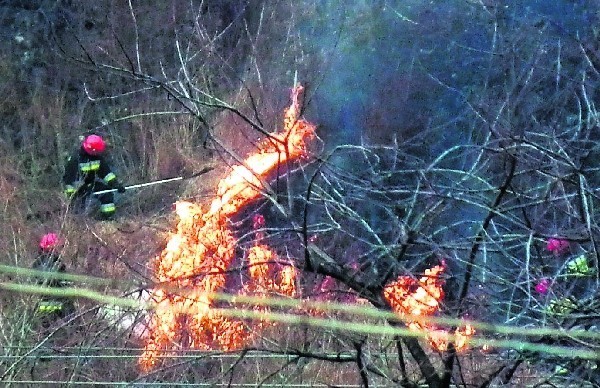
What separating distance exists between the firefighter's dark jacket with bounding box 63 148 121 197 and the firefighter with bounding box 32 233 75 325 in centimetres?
343

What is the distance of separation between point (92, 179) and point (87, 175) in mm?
107

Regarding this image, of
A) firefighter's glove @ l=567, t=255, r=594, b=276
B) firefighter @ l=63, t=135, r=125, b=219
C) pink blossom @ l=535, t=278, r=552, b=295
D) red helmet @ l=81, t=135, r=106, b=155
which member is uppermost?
firefighter's glove @ l=567, t=255, r=594, b=276

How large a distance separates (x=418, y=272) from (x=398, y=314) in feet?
2.18

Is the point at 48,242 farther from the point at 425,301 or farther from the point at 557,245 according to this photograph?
the point at 557,245

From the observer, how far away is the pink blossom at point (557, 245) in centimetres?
503

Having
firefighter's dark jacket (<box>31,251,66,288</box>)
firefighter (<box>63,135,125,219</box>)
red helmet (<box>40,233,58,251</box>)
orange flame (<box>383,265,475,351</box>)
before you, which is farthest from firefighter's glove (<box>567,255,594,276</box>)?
firefighter (<box>63,135,125,219</box>)

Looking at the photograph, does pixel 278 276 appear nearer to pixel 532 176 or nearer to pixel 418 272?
pixel 418 272

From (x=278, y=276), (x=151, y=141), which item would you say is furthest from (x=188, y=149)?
(x=278, y=276)

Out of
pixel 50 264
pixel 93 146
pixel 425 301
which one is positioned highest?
pixel 425 301

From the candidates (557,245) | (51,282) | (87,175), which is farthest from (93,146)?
(557,245)

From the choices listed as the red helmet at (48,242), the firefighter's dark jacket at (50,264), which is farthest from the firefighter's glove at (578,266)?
the red helmet at (48,242)

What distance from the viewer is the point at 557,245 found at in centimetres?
511

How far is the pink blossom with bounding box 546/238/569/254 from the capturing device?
5031 mm

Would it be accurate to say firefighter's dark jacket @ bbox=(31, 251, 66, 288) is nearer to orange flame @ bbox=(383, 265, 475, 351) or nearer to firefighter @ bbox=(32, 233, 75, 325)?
firefighter @ bbox=(32, 233, 75, 325)
